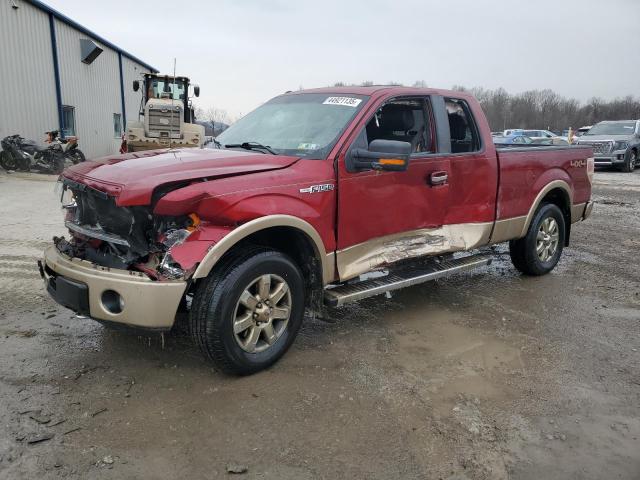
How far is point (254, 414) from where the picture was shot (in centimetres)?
307

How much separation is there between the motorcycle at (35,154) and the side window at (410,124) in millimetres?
13878

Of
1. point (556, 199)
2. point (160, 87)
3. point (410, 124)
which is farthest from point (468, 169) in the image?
point (160, 87)

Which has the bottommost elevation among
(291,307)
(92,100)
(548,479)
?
(548,479)

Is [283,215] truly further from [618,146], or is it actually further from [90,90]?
[90,90]

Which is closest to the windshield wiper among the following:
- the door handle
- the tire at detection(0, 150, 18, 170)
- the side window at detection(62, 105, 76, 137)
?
the door handle

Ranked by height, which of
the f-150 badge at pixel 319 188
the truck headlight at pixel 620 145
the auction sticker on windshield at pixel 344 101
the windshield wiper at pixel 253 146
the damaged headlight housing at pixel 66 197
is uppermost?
the auction sticker on windshield at pixel 344 101

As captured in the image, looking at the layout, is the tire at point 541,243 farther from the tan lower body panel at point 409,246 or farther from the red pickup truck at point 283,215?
the tan lower body panel at point 409,246

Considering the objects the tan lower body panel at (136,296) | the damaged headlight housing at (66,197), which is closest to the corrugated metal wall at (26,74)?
the damaged headlight housing at (66,197)

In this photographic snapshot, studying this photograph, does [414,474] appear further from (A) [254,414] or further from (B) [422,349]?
(B) [422,349]

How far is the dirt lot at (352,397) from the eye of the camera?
267cm

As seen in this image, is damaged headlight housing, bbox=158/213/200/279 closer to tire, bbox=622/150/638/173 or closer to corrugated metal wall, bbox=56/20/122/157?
corrugated metal wall, bbox=56/20/122/157

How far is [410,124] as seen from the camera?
468 cm

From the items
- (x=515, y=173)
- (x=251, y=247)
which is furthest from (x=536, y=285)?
(x=251, y=247)

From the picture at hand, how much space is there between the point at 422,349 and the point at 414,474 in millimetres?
1510
